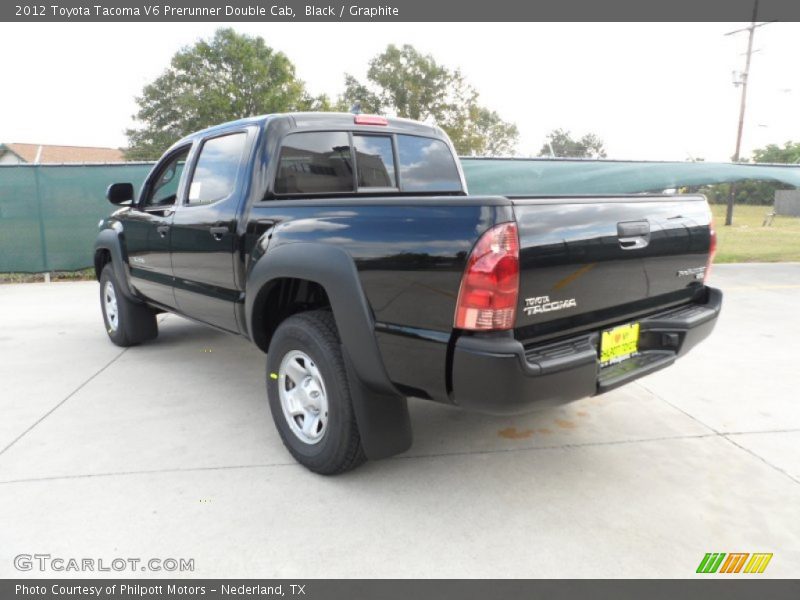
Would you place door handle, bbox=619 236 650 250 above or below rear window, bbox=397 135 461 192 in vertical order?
below

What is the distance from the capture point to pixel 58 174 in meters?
9.07

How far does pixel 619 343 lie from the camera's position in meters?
2.58

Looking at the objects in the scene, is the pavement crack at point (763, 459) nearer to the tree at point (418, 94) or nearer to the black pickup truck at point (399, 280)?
the black pickup truck at point (399, 280)

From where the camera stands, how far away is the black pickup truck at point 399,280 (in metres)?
2.12

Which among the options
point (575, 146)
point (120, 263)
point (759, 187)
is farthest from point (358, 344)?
point (575, 146)

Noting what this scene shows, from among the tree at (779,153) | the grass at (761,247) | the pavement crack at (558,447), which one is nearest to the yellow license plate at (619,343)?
the pavement crack at (558,447)

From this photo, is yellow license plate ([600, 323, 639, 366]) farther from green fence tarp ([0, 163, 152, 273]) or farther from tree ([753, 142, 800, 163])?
Answer: tree ([753, 142, 800, 163])

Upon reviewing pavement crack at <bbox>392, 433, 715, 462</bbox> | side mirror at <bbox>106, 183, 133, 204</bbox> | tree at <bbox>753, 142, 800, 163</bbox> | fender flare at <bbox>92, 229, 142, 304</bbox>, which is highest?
tree at <bbox>753, 142, 800, 163</bbox>

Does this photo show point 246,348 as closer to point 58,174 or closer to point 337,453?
point 337,453

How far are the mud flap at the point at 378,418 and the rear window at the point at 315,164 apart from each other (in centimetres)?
123

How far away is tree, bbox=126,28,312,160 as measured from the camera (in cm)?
3020

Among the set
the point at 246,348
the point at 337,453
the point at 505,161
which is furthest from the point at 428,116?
the point at 337,453

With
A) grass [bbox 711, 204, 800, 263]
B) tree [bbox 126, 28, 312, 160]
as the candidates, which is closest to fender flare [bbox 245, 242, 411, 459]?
grass [bbox 711, 204, 800, 263]

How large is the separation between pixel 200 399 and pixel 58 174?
707 cm
